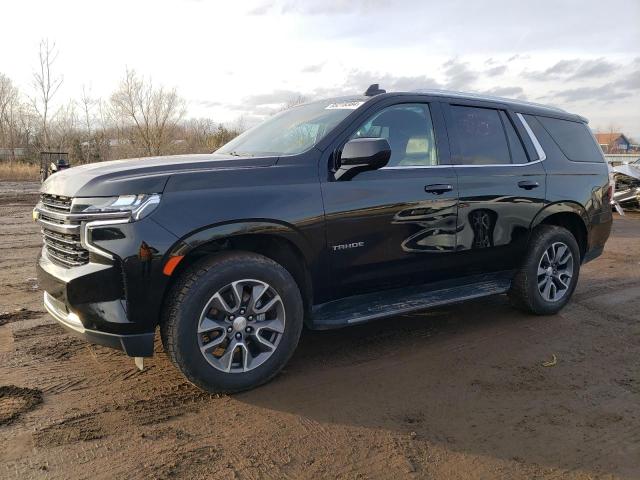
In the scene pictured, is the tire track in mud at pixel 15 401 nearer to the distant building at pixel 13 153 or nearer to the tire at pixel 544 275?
the tire at pixel 544 275

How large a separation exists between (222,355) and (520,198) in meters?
3.02

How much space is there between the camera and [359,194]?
12.3ft

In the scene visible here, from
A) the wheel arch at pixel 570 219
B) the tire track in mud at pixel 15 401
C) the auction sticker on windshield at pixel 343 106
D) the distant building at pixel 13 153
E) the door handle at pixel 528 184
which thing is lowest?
the tire track in mud at pixel 15 401

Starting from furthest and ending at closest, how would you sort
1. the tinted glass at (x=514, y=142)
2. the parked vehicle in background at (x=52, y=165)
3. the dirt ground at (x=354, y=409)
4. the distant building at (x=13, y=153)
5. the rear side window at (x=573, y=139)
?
the distant building at (x=13, y=153) < the parked vehicle in background at (x=52, y=165) < the rear side window at (x=573, y=139) < the tinted glass at (x=514, y=142) < the dirt ground at (x=354, y=409)

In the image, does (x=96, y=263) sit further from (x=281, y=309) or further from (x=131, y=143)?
(x=131, y=143)

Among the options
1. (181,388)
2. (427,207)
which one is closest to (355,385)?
(181,388)

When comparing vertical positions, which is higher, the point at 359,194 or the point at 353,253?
the point at 359,194

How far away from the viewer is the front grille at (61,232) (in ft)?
10.2

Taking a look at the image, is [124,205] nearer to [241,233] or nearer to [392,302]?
[241,233]

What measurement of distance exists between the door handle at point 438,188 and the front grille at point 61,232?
2.49 metres

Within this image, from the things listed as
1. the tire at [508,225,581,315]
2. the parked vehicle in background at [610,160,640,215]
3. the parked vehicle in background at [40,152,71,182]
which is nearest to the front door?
the tire at [508,225,581,315]

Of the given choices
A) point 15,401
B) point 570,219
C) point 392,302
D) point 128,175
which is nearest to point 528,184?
point 570,219

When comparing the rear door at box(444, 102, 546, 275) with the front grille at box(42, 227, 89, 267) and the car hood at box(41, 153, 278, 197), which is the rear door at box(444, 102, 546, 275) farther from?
the front grille at box(42, 227, 89, 267)

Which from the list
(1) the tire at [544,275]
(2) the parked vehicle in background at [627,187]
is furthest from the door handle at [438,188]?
(2) the parked vehicle in background at [627,187]
